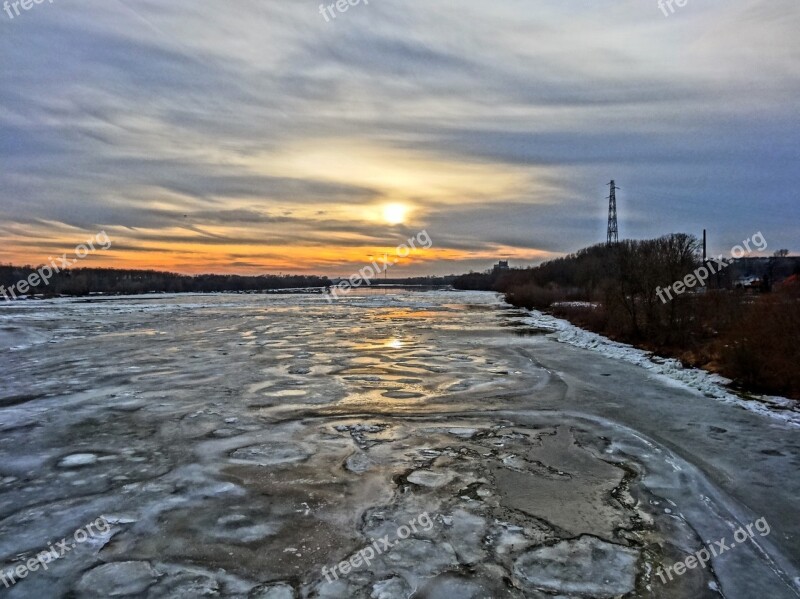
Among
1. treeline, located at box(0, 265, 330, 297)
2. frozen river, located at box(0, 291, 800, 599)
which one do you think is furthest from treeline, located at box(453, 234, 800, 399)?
treeline, located at box(0, 265, 330, 297)

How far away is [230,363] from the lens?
571 inches

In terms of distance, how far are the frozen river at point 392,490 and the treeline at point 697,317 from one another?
69.9 inches

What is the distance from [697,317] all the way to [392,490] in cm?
1623

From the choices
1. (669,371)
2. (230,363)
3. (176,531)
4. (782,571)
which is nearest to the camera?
(782,571)

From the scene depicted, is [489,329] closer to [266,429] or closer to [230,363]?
[230,363]

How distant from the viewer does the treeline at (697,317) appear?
10.8 m

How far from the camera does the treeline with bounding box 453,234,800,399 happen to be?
10750 mm

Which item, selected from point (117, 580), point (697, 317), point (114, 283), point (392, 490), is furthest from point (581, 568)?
point (114, 283)

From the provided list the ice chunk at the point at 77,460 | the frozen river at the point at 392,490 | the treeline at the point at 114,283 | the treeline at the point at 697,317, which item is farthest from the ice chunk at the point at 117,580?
the treeline at the point at 114,283

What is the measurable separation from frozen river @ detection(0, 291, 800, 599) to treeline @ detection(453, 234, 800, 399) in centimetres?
177

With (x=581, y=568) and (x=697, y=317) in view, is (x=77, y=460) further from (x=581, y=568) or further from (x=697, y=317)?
(x=697, y=317)

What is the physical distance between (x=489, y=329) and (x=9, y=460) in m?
21.5

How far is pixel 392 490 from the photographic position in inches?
218

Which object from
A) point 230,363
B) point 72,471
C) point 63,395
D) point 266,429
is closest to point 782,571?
point 266,429
